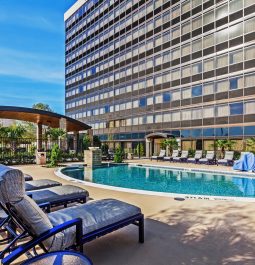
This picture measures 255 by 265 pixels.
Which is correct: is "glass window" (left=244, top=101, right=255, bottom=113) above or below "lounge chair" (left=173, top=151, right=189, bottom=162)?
above

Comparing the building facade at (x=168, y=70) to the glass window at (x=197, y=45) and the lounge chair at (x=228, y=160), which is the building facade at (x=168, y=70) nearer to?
the glass window at (x=197, y=45)

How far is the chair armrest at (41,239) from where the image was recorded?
270 cm

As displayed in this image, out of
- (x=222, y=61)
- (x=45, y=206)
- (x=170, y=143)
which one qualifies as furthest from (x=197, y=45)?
(x=45, y=206)

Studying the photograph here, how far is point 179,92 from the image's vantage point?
34.9 meters

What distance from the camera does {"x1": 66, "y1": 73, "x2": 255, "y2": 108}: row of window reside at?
1117 inches

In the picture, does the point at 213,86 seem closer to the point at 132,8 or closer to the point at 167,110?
the point at 167,110

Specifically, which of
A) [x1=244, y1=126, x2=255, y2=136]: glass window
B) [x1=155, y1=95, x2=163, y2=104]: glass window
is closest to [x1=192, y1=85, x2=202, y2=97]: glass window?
[x1=155, y1=95, x2=163, y2=104]: glass window

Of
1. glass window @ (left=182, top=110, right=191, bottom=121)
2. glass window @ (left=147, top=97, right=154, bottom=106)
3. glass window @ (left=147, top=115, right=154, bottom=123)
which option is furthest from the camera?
glass window @ (left=147, top=97, right=154, bottom=106)

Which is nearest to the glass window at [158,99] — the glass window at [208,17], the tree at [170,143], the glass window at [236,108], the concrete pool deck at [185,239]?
the tree at [170,143]

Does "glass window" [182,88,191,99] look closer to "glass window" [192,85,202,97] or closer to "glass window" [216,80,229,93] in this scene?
"glass window" [192,85,202,97]

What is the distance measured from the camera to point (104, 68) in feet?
162

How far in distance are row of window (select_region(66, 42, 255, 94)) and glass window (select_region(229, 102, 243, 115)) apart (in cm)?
484

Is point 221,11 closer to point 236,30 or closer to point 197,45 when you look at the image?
point 236,30

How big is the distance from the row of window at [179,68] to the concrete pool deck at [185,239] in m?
25.7
